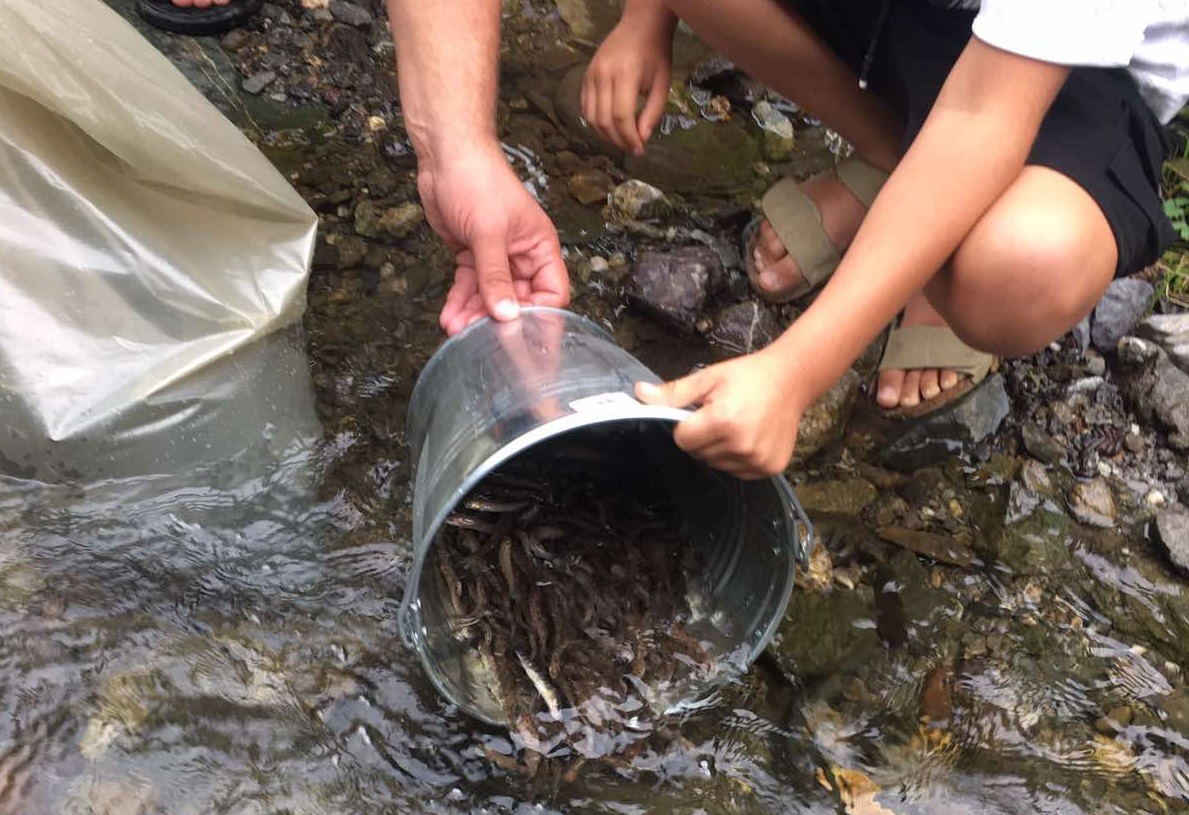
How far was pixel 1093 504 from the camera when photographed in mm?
1873

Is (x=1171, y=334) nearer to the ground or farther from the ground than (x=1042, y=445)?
farther from the ground

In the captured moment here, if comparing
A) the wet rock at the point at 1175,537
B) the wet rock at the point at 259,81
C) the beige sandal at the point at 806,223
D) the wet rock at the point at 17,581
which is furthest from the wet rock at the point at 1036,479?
the wet rock at the point at 259,81

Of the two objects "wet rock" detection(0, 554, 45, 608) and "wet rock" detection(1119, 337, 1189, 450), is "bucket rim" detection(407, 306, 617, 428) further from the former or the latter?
"wet rock" detection(1119, 337, 1189, 450)

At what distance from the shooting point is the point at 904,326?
1.98 meters

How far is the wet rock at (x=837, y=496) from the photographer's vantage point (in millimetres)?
1832

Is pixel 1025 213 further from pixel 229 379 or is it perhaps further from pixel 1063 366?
pixel 229 379

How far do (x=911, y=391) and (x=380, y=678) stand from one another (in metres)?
1.22

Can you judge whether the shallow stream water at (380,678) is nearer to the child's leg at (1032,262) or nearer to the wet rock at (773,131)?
the child's leg at (1032,262)

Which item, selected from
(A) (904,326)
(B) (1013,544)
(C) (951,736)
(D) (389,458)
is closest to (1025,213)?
(A) (904,326)

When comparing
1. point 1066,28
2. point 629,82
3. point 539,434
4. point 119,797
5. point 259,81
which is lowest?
point 119,797

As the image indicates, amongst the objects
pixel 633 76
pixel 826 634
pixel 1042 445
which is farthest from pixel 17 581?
pixel 1042 445

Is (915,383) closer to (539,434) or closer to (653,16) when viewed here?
(653,16)

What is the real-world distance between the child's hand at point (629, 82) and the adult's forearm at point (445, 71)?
15.0 inches

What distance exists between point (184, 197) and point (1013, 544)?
5.33ft
